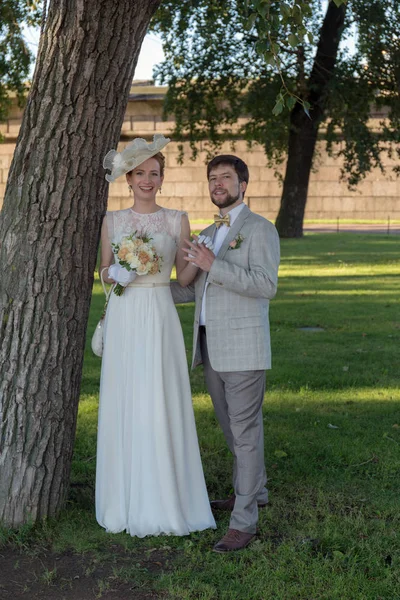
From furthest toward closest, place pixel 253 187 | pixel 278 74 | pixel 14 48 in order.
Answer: pixel 253 187, pixel 278 74, pixel 14 48

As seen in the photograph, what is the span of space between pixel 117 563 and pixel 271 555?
77cm

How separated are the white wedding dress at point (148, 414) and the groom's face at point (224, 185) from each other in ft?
1.27

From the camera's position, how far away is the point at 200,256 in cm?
471

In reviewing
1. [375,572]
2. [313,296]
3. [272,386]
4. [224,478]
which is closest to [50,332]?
[224,478]

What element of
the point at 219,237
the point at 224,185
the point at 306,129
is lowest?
the point at 219,237

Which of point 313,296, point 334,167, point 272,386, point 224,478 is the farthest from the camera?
point 334,167

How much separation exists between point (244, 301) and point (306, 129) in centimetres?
2091

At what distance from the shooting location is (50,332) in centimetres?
509

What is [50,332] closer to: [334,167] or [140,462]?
[140,462]

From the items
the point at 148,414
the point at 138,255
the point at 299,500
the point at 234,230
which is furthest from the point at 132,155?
the point at 299,500

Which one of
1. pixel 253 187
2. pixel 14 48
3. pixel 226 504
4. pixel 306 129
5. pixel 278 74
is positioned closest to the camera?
pixel 226 504

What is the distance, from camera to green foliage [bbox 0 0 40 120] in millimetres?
17422

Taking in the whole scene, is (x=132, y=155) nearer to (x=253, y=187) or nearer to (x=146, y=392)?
(x=146, y=392)

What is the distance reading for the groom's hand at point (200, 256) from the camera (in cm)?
469
